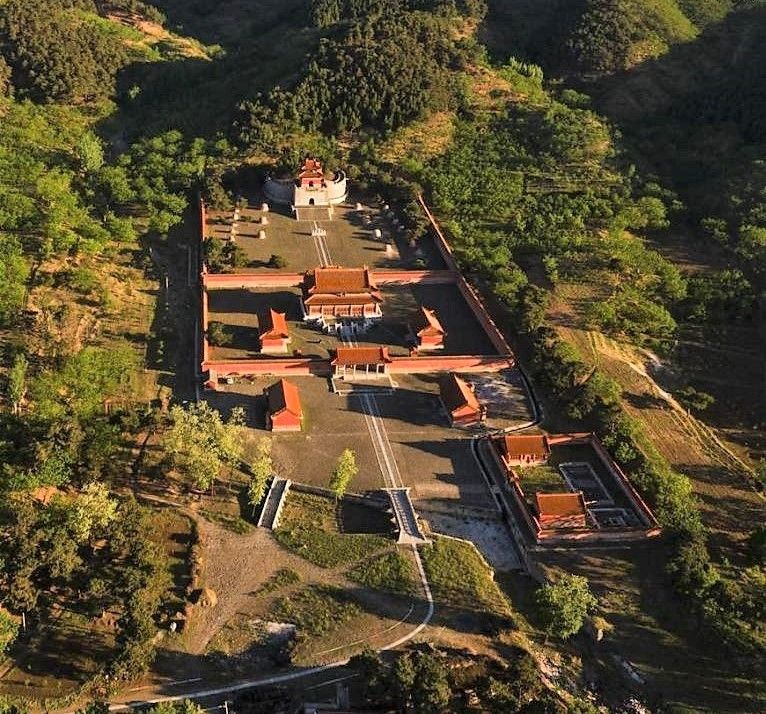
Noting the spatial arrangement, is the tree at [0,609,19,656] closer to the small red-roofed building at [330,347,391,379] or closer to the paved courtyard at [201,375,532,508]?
the paved courtyard at [201,375,532,508]

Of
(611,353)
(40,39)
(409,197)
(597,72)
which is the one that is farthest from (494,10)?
(611,353)

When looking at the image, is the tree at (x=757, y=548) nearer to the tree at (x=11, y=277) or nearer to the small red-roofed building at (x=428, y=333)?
the small red-roofed building at (x=428, y=333)

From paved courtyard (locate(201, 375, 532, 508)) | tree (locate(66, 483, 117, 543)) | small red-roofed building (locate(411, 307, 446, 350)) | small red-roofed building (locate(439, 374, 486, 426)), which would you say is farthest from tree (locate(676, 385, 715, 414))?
tree (locate(66, 483, 117, 543))

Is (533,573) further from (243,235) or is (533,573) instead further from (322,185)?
(322,185)

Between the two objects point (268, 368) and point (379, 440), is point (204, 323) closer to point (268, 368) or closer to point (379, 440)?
point (268, 368)

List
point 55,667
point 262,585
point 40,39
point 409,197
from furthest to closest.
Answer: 1. point 40,39
2. point 409,197
3. point 262,585
4. point 55,667

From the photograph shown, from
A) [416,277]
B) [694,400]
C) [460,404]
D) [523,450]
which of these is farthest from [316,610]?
[416,277]

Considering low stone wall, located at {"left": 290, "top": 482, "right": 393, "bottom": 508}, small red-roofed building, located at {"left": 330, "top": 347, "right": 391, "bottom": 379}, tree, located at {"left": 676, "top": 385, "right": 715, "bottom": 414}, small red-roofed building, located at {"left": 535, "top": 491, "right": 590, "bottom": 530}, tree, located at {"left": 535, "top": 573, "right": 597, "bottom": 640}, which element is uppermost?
small red-roofed building, located at {"left": 330, "top": 347, "right": 391, "bottom": 379}
